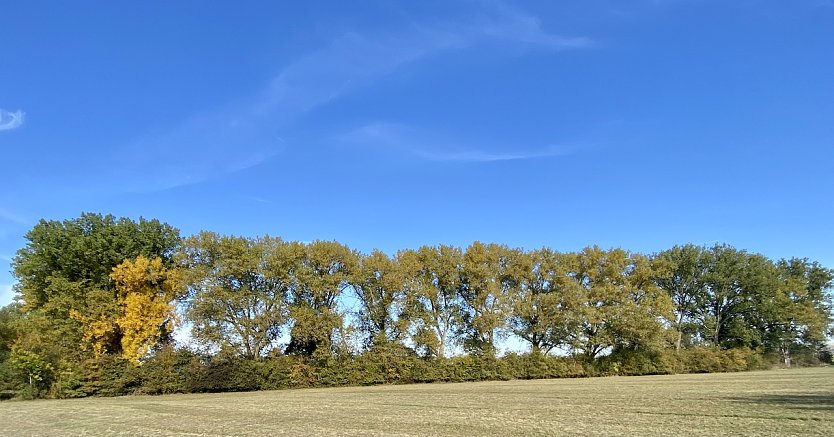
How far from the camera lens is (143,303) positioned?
1725 inches

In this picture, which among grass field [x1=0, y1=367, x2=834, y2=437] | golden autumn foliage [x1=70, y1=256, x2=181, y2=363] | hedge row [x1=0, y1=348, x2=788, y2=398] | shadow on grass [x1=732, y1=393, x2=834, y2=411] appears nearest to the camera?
grass field [x1=0, y1=367, x2=834, y2=437]

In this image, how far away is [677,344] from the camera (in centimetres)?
6191

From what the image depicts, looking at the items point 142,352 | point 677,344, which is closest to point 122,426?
point 142,352

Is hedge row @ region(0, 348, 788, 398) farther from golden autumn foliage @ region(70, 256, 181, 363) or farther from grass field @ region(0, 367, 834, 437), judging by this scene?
grass field @ region(0, 367, 834, 437)

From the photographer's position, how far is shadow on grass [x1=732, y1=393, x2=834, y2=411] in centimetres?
1523

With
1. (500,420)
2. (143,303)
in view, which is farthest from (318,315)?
(500,420)

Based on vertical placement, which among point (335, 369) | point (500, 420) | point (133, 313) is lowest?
point (335, 369)

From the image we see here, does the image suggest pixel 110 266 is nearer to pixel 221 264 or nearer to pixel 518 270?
pixel 221 264

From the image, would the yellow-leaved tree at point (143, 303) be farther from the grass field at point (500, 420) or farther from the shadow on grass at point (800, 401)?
the shadow on grass at point (800, 401)

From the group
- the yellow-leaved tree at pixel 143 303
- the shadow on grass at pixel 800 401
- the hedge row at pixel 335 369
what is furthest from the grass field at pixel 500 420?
the yellow-leaved tree at pixel 143 303

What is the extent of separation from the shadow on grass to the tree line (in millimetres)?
31213

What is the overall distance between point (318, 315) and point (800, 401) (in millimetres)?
35869

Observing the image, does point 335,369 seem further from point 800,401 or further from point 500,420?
point 800,401

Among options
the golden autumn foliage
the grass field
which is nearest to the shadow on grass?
the grass field
